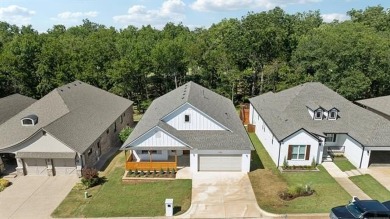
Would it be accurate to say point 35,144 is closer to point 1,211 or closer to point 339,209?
point 1,211

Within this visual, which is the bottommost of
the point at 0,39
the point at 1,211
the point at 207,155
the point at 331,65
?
the point at 1,211

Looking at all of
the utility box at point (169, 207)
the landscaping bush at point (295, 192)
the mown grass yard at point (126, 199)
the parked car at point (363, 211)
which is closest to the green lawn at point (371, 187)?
the parked car at point (363, 211)

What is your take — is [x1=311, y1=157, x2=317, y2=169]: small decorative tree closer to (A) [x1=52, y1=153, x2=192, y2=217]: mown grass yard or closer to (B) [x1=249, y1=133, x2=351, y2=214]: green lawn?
(B) [x1=249, y1=133, x2=351, y2=214]: green lawn

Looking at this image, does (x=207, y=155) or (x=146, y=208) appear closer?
(x=146, y=208)

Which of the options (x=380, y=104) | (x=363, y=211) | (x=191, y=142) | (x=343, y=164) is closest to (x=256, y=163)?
(x=191, y=142)

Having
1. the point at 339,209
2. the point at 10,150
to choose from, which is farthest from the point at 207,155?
the point at 10,150

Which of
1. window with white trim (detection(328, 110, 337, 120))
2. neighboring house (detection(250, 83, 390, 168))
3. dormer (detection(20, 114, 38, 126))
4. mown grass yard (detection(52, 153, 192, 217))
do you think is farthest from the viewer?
window with white trim (detection(328, 110, 337, 120))

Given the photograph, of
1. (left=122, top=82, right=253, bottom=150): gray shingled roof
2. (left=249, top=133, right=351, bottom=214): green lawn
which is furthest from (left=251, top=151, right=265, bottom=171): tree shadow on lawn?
(left=122, top=82, right=253, bottom=150): gray shingled roof
